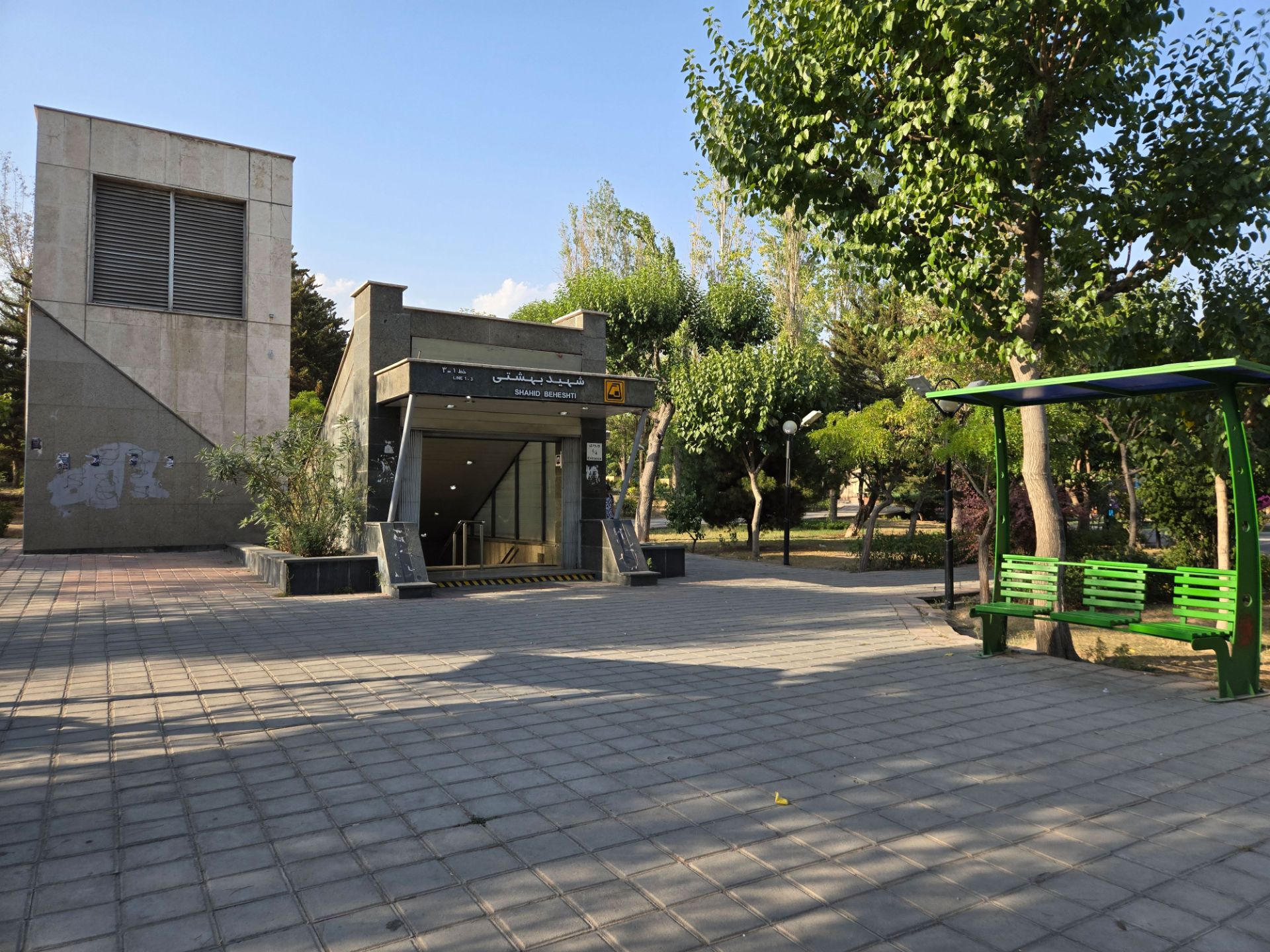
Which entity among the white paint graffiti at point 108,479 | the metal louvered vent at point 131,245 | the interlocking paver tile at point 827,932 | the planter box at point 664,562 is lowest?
the interlocking paver tile at point 827,932

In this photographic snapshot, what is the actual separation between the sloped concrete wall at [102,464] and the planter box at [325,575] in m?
8.10

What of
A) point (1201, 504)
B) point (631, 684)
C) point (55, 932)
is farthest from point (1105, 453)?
point (55, 932)

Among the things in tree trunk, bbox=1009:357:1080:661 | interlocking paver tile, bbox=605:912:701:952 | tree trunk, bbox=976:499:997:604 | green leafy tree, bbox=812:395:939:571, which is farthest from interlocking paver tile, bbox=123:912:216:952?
green leafy tree, bbox=812:395:939:571

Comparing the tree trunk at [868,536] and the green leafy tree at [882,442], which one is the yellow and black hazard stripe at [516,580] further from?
the tree trunk at [868,536]

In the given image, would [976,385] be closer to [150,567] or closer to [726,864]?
[726,864]

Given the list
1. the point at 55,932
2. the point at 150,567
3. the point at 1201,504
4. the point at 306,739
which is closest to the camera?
the point at 55,932

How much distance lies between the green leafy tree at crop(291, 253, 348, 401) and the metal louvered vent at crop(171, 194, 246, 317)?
23067 mm

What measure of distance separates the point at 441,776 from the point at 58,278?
65.1ft

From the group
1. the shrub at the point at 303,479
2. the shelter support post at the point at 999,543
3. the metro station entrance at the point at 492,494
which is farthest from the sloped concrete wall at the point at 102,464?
the shelter support post at the point at 999,543

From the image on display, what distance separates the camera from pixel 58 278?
771 inches

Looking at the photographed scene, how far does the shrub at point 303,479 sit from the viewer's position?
49.6ft

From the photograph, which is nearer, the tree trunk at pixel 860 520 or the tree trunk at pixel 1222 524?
the tree trunk at pixel 1222 524

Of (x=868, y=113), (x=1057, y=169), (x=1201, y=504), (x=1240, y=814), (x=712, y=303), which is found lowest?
(x=1240, y=814)

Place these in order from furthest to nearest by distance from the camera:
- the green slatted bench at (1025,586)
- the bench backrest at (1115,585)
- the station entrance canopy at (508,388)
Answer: the station entrance canopy at (508,388), the green slatted bench at (1025,586), the bench backrest at (1115,585)
